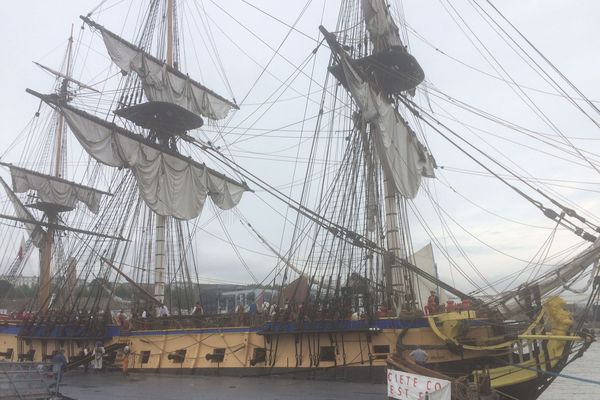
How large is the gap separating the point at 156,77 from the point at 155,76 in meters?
0.08

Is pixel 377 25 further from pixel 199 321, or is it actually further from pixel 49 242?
pixel 49 242

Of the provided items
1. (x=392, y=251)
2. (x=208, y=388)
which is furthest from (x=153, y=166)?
(x=208, y=388)

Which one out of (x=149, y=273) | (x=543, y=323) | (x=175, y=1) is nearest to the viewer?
(x=543, y=323)

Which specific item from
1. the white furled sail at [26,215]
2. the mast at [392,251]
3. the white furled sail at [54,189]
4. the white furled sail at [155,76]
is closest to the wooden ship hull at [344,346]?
the mast at [392,251]

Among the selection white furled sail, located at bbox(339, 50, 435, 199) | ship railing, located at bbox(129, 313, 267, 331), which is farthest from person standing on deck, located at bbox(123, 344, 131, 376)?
white furled sail, located at bbox(339, 50, 435, 199)

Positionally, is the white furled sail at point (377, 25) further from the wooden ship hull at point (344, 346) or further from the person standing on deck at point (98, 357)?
the person standing on deck at point (98, 357)

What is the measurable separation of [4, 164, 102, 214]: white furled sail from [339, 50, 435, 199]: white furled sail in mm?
26835

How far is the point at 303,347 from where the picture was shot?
58.8ft

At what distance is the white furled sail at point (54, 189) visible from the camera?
37656mm

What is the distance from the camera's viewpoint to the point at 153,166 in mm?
27672

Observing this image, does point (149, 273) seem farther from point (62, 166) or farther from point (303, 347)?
point (62, 166)

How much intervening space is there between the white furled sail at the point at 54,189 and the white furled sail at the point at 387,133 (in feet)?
88.0

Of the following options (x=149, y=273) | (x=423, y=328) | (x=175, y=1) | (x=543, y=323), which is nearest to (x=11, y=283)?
(x=149, y=273)

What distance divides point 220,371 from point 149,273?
1271 centimetres
